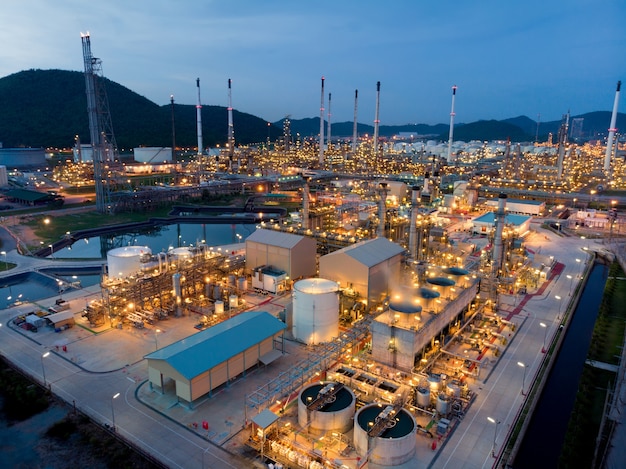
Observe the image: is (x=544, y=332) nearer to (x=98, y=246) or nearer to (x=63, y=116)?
(x=98, y=246)

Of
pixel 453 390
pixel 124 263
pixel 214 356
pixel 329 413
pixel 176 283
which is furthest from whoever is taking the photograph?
pixel 124 263

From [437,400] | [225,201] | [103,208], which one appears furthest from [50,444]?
[225,201]

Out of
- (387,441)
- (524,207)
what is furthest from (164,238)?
(524,207)

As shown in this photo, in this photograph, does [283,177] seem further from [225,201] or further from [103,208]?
[103,208]

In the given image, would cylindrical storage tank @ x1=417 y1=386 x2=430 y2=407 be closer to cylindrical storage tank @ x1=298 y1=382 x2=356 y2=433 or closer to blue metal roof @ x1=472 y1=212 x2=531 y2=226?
cylindrical storage tank @ x1=298 y1=382 x2=356 y2=433

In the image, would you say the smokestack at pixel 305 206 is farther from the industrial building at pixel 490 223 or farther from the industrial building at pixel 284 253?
the industrial building at pixel 490 223

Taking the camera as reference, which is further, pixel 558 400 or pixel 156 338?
pixel 156 338

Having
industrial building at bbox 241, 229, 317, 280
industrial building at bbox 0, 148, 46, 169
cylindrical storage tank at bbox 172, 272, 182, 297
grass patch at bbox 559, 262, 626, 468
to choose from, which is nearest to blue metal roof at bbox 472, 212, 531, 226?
grass patch at bbox 559, 262, 626, 468
